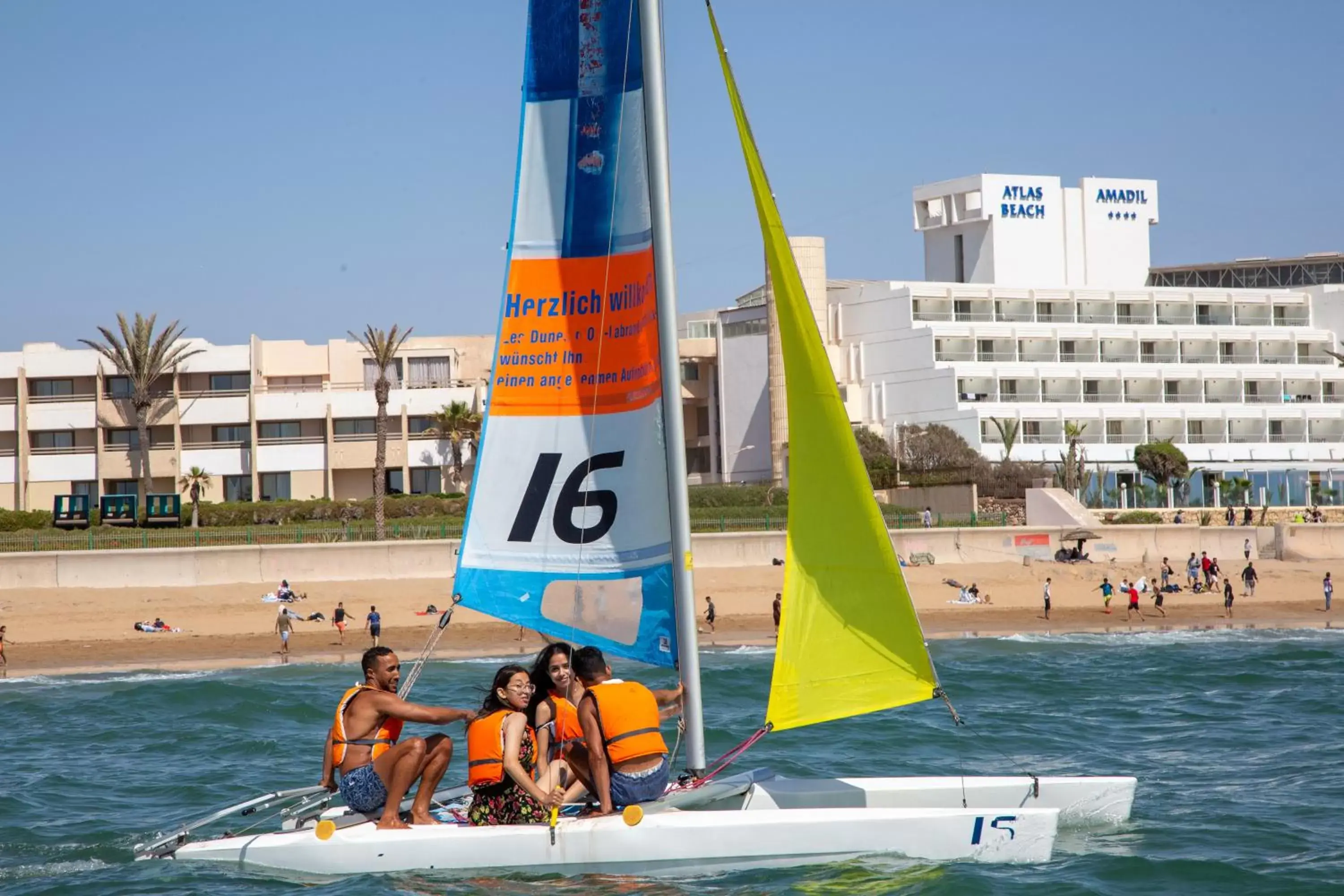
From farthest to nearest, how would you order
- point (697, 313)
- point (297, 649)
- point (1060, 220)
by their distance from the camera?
1. point (697, 313)
2. point (1060, 220)
3. point (297, 649)

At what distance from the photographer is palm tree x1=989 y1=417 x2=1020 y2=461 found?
198 ft

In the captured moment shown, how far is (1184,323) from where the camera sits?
233ft

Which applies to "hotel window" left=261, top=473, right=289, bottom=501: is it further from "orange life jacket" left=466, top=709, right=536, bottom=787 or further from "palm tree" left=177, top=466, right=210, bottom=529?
"orange life jacket" left=466, top=709, right=536, bottom=787

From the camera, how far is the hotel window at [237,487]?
203 ft

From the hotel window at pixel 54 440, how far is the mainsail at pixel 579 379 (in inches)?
2176

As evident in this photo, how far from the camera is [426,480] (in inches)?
2502

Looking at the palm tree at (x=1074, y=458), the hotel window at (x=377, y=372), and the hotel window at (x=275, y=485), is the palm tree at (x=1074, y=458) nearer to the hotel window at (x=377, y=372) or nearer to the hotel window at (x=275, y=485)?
the hotel window at (x=377, y=372)

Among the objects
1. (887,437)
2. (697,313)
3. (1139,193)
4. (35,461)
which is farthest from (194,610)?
(1139,193)

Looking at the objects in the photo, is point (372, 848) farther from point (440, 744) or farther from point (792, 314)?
point (792, 314)

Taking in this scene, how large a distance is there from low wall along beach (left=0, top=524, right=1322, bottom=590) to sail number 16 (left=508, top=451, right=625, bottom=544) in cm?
2892

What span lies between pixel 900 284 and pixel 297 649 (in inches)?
1593

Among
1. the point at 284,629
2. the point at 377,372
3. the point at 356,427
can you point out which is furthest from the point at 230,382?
the point at 284,629

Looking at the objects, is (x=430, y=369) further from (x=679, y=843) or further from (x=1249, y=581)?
(x=679, y=843)

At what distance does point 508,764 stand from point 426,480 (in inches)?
2147
